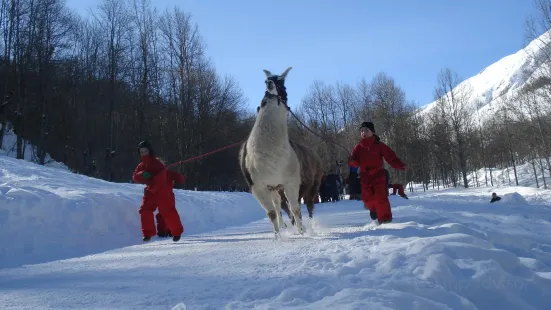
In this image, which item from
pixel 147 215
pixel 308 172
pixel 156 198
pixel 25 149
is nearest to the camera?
pixel 308 172

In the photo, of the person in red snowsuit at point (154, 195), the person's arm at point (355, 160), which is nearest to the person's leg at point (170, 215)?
the person in red snowsuit at point (154, 195)

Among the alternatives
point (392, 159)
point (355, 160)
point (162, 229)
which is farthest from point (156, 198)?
point (392, 159)

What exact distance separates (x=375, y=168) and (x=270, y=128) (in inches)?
75.8

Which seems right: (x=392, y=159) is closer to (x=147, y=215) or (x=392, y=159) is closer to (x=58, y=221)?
(x=147, y=215)

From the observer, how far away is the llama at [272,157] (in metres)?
5.34

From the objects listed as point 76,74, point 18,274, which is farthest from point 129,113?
point 18,274

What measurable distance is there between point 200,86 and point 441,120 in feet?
74.3

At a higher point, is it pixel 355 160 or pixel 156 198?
pixel 355 160

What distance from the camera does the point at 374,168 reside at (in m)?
6.21

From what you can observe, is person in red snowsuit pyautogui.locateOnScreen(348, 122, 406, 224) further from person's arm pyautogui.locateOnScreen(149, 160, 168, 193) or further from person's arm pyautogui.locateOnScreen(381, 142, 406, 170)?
person's arm pyautogui.locateOnScreen(149, 160, 168, 193)

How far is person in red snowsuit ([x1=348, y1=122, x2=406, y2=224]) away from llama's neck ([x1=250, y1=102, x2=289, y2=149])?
1.43 m

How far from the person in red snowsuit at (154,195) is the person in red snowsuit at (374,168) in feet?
10.8

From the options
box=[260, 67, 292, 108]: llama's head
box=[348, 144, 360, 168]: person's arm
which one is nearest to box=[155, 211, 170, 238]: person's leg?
box=[260, 67, 292, 108]: llama's head

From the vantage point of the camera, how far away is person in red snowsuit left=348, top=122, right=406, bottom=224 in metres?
6.02
